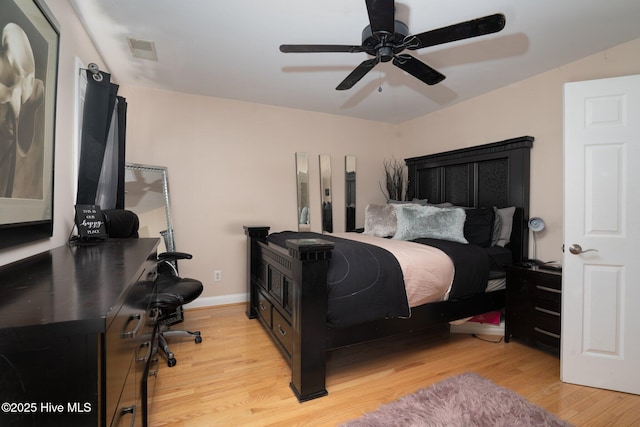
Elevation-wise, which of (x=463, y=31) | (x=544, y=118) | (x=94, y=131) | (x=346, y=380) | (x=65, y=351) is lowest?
(x=346, y=380)

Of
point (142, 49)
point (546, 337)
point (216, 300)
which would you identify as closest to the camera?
point (546, 337)

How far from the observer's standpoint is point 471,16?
→ 1.93m

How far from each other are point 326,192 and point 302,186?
370 mm

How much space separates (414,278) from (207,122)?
2.84 meters

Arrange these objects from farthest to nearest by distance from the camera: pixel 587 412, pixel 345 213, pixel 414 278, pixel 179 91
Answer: pixel 345 213
pixel 179 91
pixel 414 278
pixel 587 412

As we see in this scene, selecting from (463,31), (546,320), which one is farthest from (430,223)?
(463,31)

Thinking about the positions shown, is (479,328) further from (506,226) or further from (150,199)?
(150,199)

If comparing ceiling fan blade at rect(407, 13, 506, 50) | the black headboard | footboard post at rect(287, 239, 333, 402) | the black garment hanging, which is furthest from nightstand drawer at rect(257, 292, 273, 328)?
the black headboard

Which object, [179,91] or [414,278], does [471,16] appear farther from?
[179,91]

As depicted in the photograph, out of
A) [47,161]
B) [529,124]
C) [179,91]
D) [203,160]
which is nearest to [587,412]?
[529,124]

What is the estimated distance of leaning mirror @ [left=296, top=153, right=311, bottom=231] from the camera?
3.79m

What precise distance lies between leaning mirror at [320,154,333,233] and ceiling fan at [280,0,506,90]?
194 cm

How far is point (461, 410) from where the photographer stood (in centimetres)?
161

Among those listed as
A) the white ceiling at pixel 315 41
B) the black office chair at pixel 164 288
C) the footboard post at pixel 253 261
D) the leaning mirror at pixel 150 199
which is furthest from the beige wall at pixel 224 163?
the black office chair at pixel 164 288
